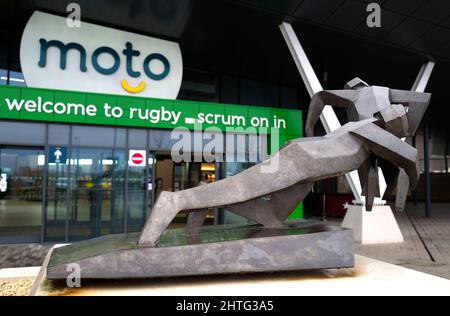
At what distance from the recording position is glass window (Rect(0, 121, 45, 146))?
9.24m

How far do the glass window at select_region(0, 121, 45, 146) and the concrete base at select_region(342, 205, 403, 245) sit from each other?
878cm

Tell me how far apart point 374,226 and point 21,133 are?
31.9ft

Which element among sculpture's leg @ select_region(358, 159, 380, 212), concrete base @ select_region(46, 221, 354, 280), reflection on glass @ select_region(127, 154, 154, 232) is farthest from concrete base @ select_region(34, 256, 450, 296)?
reflection on glass @ select_region(127, 154, 154, 232)

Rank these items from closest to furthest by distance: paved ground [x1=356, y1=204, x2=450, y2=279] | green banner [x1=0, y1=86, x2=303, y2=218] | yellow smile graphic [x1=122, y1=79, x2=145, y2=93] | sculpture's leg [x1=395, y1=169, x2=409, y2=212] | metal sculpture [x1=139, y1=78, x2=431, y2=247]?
1. metal sculpture [x1=139, y1=78, x2=431, y2=247]
2. sculpture's leg [x1=395, y1=169, x2=409, y2=212]
3. paved ground [x1=356, y1=204, x2=450, y2=279]
4. green banner [x1=0, y1=86, x2=303, y2=218]
5. yellow smile graphic [x1=122, y1=79, x2=145, y2=93]

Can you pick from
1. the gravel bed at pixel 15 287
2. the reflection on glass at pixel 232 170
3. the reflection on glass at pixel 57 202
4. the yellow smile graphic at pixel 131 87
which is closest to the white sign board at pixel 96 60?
the yellow smile graphic at pixel 131 87

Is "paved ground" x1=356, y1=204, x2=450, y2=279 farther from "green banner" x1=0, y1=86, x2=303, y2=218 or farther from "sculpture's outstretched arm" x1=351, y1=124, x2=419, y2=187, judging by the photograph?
"green banner" x1=0, y1=86, x2=303, y2=218

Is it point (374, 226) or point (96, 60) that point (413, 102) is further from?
point (96, 60)

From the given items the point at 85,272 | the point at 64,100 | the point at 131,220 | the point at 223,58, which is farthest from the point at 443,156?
the point at 85,272

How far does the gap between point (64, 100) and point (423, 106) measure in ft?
27.7

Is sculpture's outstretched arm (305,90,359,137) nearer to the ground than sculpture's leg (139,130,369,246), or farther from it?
farther from it

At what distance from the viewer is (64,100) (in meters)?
9.52

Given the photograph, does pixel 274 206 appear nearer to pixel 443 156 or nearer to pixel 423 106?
pixel 423 106

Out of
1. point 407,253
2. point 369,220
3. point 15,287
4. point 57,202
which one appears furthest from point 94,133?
point 407,253
